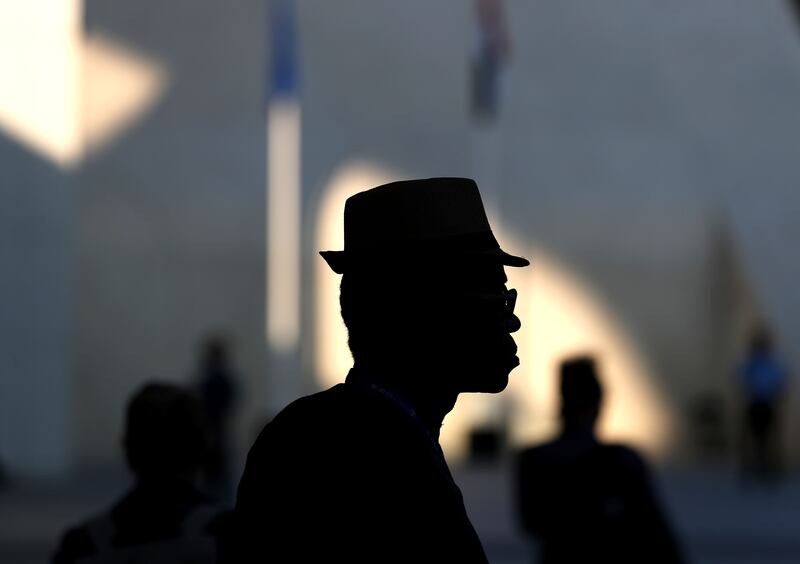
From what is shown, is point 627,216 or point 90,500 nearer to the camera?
point 90,500

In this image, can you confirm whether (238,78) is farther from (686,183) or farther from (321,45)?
(686,183)

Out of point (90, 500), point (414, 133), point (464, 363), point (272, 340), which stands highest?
point (414, 133)

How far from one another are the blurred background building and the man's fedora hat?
18.2 meters

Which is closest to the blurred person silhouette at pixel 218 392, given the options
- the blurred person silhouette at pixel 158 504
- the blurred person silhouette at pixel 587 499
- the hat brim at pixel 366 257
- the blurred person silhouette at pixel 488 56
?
the blurred person silhouette at pixel 488 56

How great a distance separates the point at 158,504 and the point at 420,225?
1.71m

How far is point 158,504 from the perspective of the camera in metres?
3.58

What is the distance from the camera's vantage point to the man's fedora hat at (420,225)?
6.82 feet

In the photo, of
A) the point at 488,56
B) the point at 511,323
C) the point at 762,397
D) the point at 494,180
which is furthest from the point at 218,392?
the point at 511,323

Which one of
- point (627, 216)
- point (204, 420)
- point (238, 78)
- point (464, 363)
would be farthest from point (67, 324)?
point (464, 363)

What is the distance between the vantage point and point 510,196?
70.8 ft

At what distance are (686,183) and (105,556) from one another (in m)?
19.1

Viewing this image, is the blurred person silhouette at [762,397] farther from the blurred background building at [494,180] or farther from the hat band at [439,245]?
the hat band at [439,245]

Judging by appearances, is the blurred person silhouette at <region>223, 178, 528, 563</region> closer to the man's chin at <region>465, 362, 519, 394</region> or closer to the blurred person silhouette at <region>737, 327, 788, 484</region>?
the man's chin at <region>465, 362, 519, 394</region>

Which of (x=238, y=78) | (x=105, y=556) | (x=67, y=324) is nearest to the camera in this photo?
(x=105, y=556)
